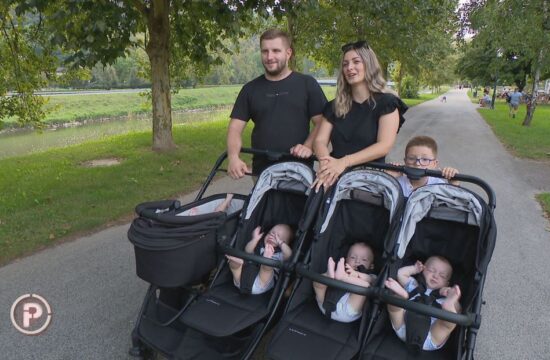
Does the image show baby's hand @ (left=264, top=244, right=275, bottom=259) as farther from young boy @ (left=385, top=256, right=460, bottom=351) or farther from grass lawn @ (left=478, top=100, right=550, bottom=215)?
grass lawn @ (left=478, top=100, right=550, bottom=215)

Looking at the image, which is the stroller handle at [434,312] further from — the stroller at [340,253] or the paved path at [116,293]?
the paved path at [116,293]

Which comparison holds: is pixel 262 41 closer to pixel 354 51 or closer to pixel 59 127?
pixel 354 51

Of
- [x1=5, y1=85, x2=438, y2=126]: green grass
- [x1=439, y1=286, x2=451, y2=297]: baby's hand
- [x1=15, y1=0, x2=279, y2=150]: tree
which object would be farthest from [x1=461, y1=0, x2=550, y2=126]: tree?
[x1=5, y1=85, x2=438, y2=126]: green grass

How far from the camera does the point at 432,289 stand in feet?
7.91

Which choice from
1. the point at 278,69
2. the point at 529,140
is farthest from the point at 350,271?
the point at 529,140

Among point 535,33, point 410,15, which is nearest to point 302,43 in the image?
point 410,15

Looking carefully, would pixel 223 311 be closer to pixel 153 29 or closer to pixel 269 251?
pixel 269 251

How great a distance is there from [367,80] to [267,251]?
1.31 meters

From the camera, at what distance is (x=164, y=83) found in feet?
29.2

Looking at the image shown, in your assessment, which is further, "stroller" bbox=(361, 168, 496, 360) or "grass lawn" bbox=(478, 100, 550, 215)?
"grass lawn" bbox=(478, 100, 550, 215)

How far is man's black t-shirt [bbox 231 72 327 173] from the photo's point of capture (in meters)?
3.16

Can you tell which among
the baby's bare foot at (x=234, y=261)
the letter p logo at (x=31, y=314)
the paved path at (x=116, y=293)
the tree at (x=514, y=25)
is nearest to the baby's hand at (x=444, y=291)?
the paved path at (x=116, y=293)

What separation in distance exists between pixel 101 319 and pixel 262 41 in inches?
96.0

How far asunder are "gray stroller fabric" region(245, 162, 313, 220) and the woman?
171 millimetres
